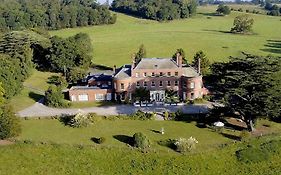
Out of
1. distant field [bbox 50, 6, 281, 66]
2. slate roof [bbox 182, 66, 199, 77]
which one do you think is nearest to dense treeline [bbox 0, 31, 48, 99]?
distant field [bbox 50, 6, 281, 66]

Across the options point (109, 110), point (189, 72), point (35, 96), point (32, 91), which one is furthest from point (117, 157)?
point (32, 91)

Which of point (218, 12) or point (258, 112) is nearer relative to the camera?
point (258, 112)

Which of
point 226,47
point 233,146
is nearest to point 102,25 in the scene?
point 226,47

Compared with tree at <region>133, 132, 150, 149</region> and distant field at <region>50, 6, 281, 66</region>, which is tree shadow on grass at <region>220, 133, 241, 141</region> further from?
distant field at <region>50, 6, 281, 66</region>

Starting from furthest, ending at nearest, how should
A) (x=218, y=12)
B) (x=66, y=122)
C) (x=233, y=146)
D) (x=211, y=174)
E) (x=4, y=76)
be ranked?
(x=218, y=12) < (x=4, y=76) < (x=66, y=122) < (x=233, y=146) < (x=211, y=174)

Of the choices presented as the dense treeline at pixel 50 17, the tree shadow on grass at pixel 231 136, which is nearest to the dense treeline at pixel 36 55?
the tree shadow on grass at pixel 231 136

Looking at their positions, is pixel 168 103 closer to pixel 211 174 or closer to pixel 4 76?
pixel 211 174
